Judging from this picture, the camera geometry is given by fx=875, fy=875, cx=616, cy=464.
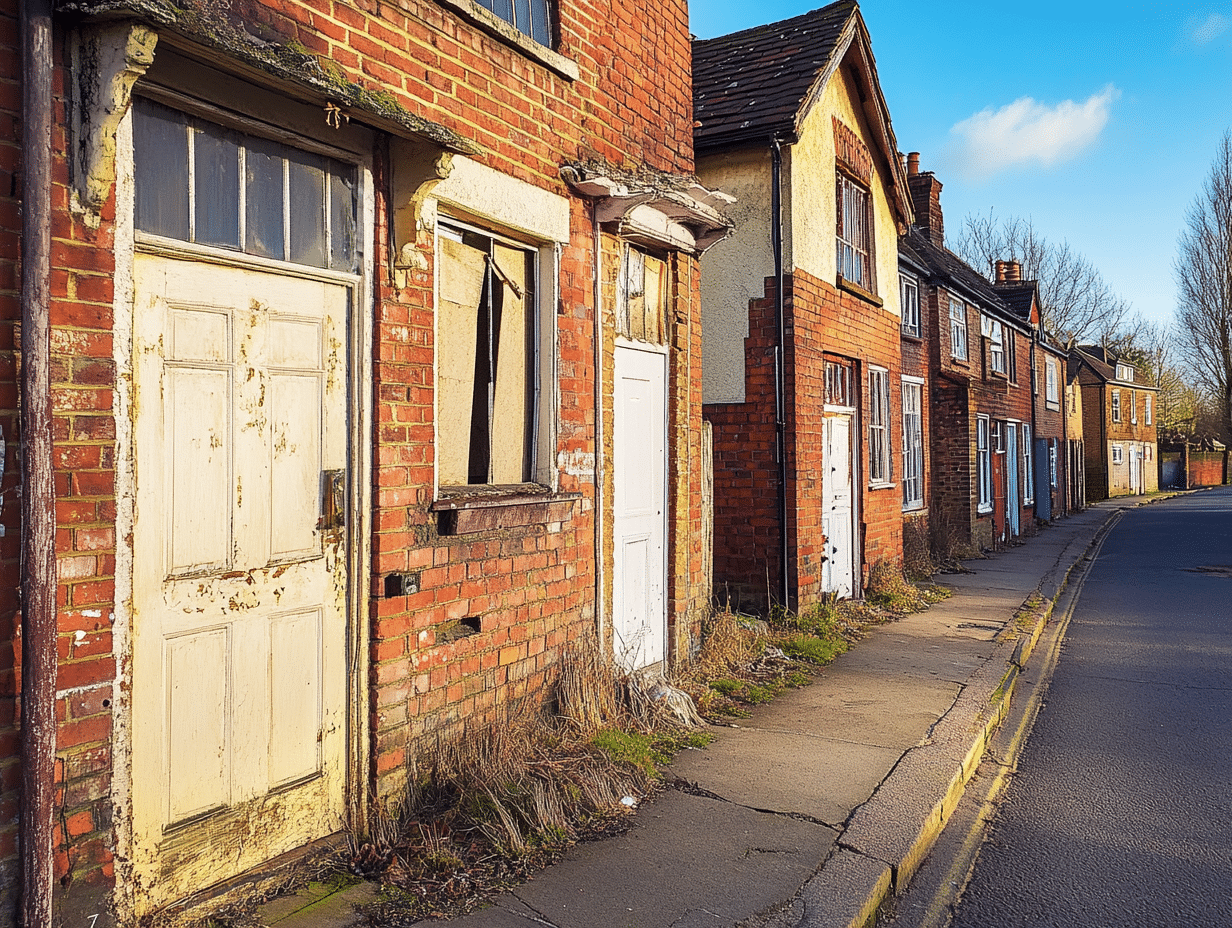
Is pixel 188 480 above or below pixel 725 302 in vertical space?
below

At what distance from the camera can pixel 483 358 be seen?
4.89 metres

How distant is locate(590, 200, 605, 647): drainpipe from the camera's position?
5.75m

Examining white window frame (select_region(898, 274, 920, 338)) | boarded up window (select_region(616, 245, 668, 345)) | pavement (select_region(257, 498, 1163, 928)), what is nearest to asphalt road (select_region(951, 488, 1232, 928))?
pavement (select_region(257, 498, 1163, 928))

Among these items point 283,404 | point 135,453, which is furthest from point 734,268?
point 135,453

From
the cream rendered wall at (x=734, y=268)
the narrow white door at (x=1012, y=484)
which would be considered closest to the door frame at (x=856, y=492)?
the cream rendered wall at (x=734, y=268)

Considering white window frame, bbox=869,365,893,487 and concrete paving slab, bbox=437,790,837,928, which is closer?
concrete paving slab, bbox=437,790,837,928

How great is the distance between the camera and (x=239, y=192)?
3465 millimetres

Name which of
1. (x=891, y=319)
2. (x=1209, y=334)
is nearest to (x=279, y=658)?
(x=891, y=319)

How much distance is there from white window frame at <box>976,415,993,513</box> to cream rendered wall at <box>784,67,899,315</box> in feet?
28.3

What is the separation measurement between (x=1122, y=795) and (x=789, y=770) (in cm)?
198

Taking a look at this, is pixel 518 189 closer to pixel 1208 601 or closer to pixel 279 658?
pixel 279 658

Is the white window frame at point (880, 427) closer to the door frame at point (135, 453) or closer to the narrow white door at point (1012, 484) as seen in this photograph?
the door frame at point (135, 453)

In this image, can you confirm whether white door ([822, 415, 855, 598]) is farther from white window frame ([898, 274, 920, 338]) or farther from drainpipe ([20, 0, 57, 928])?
drainpipe ([20, 0, 57, 928])

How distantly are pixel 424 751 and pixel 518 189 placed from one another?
3056mm
